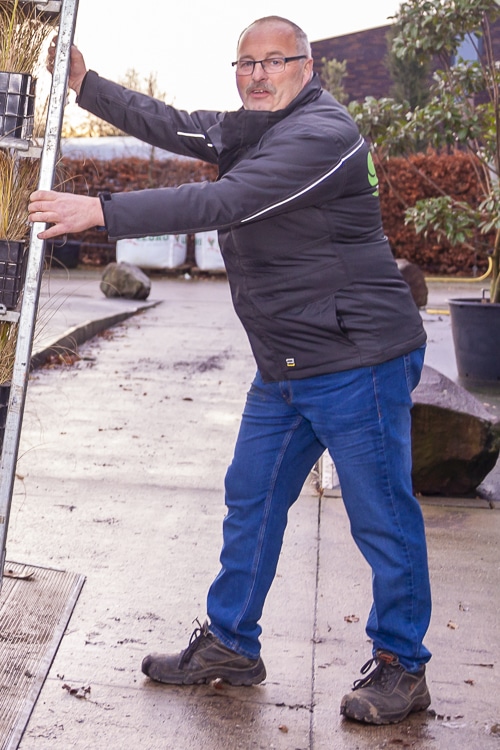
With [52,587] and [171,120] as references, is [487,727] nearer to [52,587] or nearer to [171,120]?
[52,587]

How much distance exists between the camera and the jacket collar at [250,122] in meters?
3.26

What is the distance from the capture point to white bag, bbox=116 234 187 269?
24656 millimetres

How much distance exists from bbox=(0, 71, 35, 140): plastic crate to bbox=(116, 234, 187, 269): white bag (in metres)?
21.4

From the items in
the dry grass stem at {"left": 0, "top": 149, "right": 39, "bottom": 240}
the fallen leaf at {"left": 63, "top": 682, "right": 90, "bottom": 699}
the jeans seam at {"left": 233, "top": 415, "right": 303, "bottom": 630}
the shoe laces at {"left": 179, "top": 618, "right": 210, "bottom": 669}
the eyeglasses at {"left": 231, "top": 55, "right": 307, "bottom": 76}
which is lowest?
the fallen leaf at {"left": 63, "top": 682, "right": 90, "bottom": 699}

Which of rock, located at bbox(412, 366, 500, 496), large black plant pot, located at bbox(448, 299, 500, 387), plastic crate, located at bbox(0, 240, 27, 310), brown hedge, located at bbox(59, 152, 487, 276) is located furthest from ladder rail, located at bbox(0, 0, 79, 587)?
brown hedge, located at bbox(59, 152, 487, 276)

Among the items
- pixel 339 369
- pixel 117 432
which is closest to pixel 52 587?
pixel 339 369

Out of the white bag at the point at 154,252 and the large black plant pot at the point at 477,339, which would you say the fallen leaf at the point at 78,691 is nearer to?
the large black plant pot at the point at 477,339

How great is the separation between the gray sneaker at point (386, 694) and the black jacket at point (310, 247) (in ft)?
3.15

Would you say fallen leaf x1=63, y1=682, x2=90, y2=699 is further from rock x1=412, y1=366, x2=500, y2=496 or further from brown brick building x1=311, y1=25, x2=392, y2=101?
brown brick building x1=311, y1=25, x2=392, y2=101

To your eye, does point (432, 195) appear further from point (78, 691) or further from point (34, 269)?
point (34, 269)

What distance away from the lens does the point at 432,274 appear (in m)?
26.2

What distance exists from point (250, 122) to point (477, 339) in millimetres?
6929

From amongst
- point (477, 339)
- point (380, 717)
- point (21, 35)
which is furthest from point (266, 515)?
point (477, 339)

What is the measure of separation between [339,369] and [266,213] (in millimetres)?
534
